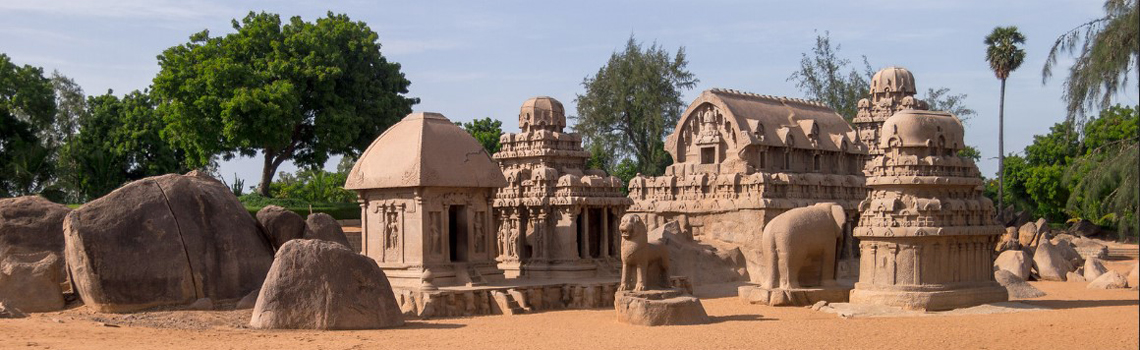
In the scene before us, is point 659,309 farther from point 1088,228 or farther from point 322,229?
point 1088,228

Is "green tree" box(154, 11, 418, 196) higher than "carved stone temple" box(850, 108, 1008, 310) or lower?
higher

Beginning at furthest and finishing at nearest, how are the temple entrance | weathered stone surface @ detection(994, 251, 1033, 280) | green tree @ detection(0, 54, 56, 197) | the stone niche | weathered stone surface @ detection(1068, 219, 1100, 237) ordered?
weathered stone surface @ detection(1068, 219, 1100, 237) < green tree @ detection(0, 54, 56, 197) < weathered stone surface @ detection(994, 251, 1033, 280) < the temple entrance < the stone niche

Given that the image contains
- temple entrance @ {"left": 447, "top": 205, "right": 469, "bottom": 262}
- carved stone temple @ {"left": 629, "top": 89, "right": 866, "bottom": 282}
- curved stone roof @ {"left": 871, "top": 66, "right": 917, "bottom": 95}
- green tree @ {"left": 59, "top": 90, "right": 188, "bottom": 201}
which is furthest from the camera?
green tree @ {"left": 59, "top": 90, "right": 188, "bottom": 201}

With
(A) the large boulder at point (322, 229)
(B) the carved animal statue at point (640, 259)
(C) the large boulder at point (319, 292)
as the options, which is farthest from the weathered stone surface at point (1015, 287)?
(A) the large boulder at point (322, 229)

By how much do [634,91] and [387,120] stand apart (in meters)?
13.4

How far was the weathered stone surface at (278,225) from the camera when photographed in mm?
21531

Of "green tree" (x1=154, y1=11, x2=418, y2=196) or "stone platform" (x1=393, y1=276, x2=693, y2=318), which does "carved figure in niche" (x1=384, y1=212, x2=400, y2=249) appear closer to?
"stone platform" (x1=393, y1=276, x2=693, y2=318)

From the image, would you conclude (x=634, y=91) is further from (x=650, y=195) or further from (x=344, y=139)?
(x=650, y=195)

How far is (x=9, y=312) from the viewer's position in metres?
17.6

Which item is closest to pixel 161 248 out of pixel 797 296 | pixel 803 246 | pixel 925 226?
pixel 797 296

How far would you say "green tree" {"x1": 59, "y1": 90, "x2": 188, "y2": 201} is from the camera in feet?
149

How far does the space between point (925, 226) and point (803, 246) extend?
2678 millimetres

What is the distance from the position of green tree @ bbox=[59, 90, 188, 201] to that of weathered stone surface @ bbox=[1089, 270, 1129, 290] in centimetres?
3417

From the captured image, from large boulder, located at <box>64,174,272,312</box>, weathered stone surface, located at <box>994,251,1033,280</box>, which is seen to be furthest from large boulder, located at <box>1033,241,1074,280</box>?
large boulder, located at <box>64,174,272,312</box>
